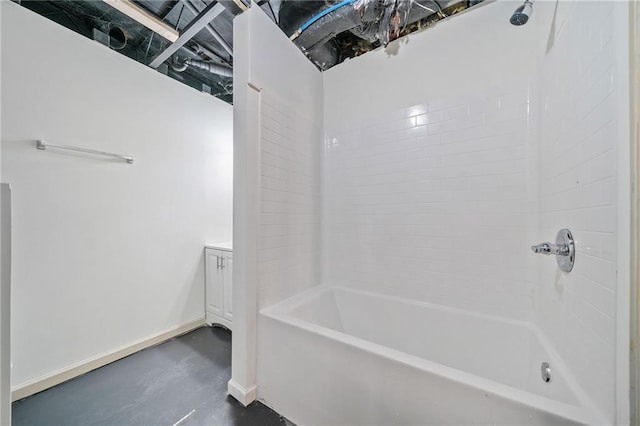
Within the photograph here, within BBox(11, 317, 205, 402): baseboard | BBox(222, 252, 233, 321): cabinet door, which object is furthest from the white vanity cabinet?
BBox(11, 317, 205, 402): baseboard

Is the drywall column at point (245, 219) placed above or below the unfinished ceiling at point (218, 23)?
below

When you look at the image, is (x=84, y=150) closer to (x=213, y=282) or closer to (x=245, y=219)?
(x=245, y=219)

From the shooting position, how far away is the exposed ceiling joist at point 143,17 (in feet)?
4.95

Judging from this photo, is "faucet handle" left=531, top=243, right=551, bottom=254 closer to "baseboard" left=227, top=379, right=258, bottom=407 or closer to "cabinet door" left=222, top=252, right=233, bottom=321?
"baseboard" left=227, top=379, right=258, bottom=407

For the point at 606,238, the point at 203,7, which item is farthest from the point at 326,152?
the point at 606,238

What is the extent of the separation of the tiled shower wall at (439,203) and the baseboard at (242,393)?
3.18 feet

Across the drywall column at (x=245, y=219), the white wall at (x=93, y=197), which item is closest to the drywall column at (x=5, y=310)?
the drywall column at (x=245, y=219)

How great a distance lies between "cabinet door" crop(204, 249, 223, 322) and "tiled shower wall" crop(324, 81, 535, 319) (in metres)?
1.08

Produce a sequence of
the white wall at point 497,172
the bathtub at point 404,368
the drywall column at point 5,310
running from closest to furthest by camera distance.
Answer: the drywall column at point 5,310, the white wall at point 497,172, the bathtub at point 404,368

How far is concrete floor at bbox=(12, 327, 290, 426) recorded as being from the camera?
1.31 m

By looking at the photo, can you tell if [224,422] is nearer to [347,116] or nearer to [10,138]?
[10,138]

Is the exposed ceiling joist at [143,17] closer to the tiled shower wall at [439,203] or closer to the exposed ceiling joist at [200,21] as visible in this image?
the exposed ceiling joist at [200,21]

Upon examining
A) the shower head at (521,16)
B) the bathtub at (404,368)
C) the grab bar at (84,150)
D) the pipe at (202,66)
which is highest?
the pipe at (202,66)

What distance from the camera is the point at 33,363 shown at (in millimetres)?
1483
